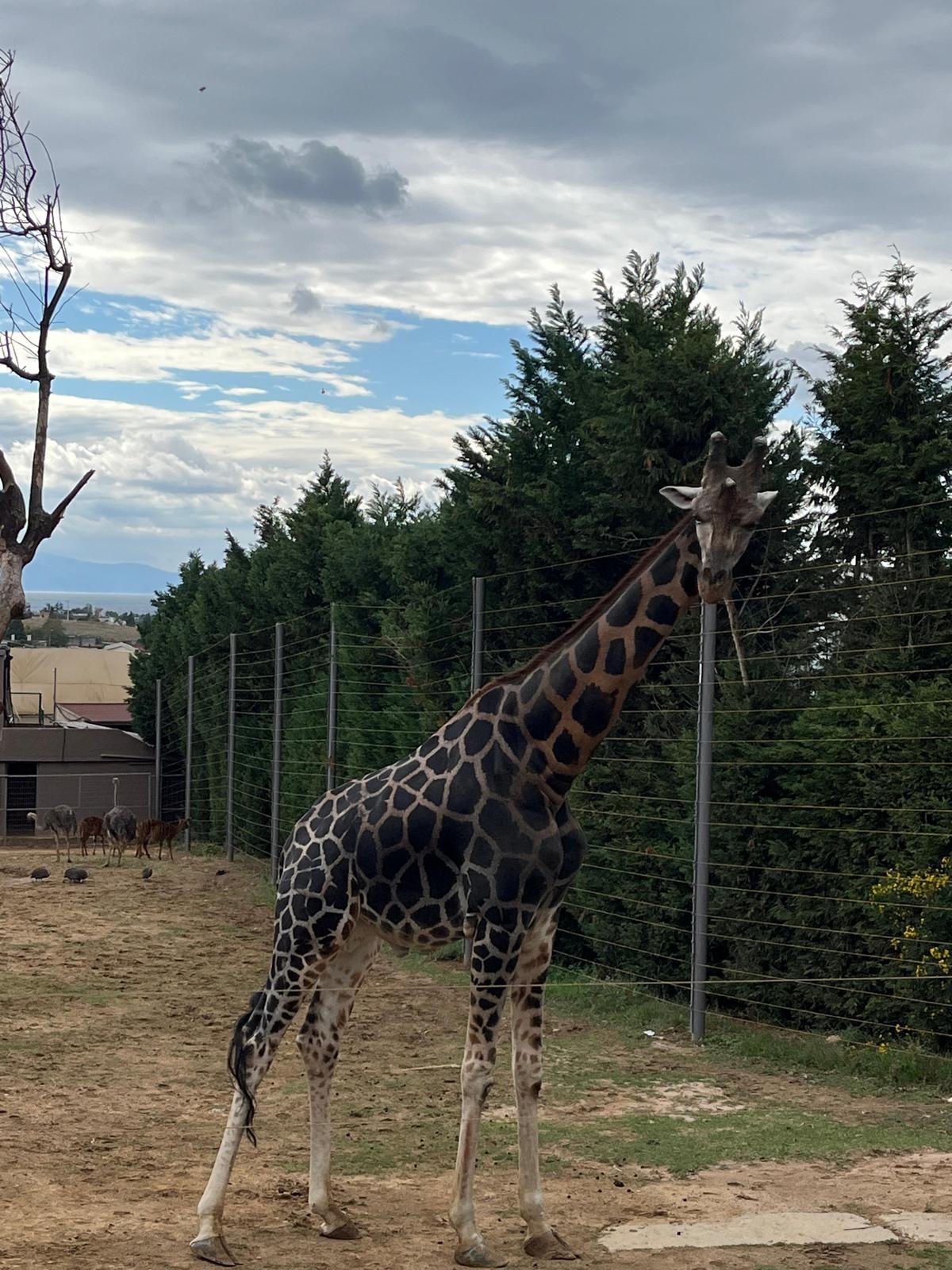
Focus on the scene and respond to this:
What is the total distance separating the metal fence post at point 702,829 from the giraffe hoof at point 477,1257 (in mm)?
3812

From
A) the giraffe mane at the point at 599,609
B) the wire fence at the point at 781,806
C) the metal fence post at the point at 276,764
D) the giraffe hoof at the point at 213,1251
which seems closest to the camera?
the giraffe hoof at the point at 213,1251

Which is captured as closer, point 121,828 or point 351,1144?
point 351,1144

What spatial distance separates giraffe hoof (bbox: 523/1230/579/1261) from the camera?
15.8 feet

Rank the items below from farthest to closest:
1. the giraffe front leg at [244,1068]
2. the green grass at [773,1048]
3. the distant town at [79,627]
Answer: the distant town at [79,627] < the green grass at [773,1048] < the giraffe front leg at [244,1068]

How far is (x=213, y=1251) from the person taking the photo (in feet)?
15.6

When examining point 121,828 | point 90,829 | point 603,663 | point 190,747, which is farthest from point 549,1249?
point 190,747

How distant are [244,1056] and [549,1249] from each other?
134cm

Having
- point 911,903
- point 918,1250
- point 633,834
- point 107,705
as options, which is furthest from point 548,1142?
point 107,705

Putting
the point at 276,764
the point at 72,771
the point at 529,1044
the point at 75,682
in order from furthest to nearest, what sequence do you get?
1. the point at 75,682
2. the point at 72,771
3. the point at 276,764
4. the point at 529,1044

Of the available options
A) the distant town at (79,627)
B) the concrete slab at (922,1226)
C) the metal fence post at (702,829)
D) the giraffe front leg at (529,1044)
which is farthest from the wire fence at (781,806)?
the distant town at (79,627)

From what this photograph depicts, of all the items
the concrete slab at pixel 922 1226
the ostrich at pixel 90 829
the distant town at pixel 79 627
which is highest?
the distant town at pixel 79 627

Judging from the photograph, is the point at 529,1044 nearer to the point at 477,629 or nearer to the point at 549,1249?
the point at 549,1249

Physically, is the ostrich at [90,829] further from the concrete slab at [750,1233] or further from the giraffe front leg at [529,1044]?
the concrete slab at [750,1233]

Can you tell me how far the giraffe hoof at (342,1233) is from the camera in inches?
196
